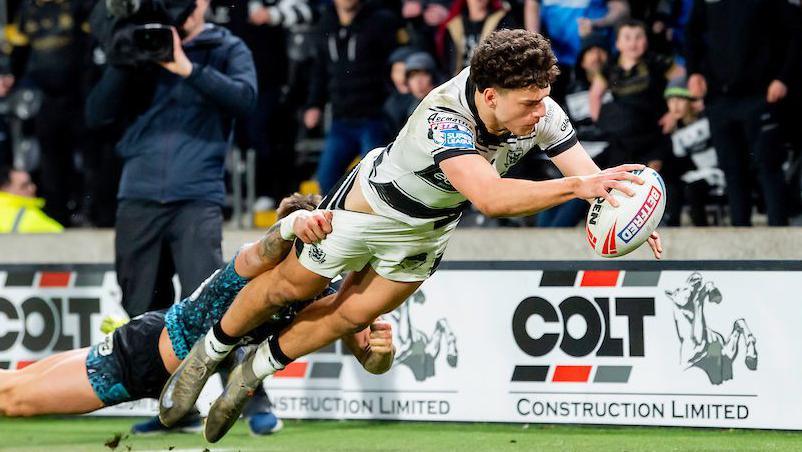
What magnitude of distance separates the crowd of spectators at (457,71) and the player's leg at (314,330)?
1787 millimetres

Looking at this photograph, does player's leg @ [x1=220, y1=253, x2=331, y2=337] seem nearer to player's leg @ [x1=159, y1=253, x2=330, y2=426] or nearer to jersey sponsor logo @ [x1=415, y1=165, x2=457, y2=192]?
player's leg @ [x1=159, y1=253, x2=330, y2=426]

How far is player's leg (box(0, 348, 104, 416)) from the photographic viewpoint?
693 cm

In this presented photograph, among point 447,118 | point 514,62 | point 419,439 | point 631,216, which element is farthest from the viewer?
point 419,439

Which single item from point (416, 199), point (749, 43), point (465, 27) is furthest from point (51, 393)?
point (749, 43)

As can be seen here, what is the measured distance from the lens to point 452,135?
5.94 m

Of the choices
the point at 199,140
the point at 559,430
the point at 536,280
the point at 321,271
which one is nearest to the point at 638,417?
the point at 559,430

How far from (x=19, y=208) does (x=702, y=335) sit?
5.97 m

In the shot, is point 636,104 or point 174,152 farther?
point 636,104

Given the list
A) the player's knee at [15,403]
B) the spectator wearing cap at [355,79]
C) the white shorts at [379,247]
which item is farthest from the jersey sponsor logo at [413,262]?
the spectator wearing cap at [355,79]

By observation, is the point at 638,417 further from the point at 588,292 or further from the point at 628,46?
the point at 628,46

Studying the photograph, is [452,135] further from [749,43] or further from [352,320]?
[749,43]

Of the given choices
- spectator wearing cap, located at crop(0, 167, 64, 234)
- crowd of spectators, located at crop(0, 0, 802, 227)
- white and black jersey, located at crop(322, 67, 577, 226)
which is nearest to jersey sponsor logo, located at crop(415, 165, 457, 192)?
white and black jersey, located at crop(322, 67, 577, 226)

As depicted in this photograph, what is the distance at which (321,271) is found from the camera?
265 inches

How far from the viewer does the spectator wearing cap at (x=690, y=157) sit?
406 inches
